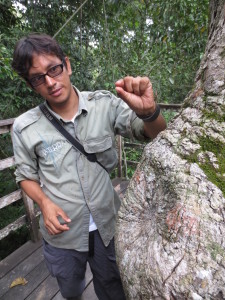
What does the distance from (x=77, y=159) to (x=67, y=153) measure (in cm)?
7

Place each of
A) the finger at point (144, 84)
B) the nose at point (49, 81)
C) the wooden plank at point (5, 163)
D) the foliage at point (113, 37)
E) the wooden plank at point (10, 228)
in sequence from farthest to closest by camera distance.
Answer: the foliage at point (113, 37), the wooden plank at point (10, 228), the wooden plank at point (5, 163), the nose at point (49, 81), the finger at point (144, 84)

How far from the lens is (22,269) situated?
2547 millimetres

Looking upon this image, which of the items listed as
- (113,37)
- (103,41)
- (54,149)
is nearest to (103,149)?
(54,149)

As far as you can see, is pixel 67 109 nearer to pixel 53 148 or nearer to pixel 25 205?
pixel 53 148

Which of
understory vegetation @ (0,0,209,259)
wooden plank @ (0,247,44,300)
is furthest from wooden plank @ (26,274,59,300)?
understory vegetation @ (0,0,209,259)

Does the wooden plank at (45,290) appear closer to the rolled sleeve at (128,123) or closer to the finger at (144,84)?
the rolled sleeve at (128,123)

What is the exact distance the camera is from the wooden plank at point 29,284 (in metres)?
2.25

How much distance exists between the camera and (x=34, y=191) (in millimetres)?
1474

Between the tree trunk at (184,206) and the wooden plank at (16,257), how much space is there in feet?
7.47

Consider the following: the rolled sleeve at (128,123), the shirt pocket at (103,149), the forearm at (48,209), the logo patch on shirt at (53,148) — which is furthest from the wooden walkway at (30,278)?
the rolled sleeve at (128,123)

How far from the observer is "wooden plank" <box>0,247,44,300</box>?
7.78ft

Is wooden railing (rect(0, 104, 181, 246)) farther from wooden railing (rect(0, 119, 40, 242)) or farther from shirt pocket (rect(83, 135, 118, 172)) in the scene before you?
shirt pocket (rect(83, 135, 118, 172))

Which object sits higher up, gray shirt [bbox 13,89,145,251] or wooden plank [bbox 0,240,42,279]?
gray shirt [bbox 13,89,145,251]

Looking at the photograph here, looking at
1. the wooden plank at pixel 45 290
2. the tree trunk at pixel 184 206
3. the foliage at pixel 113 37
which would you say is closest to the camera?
the tree trunk at pixel 184 206
